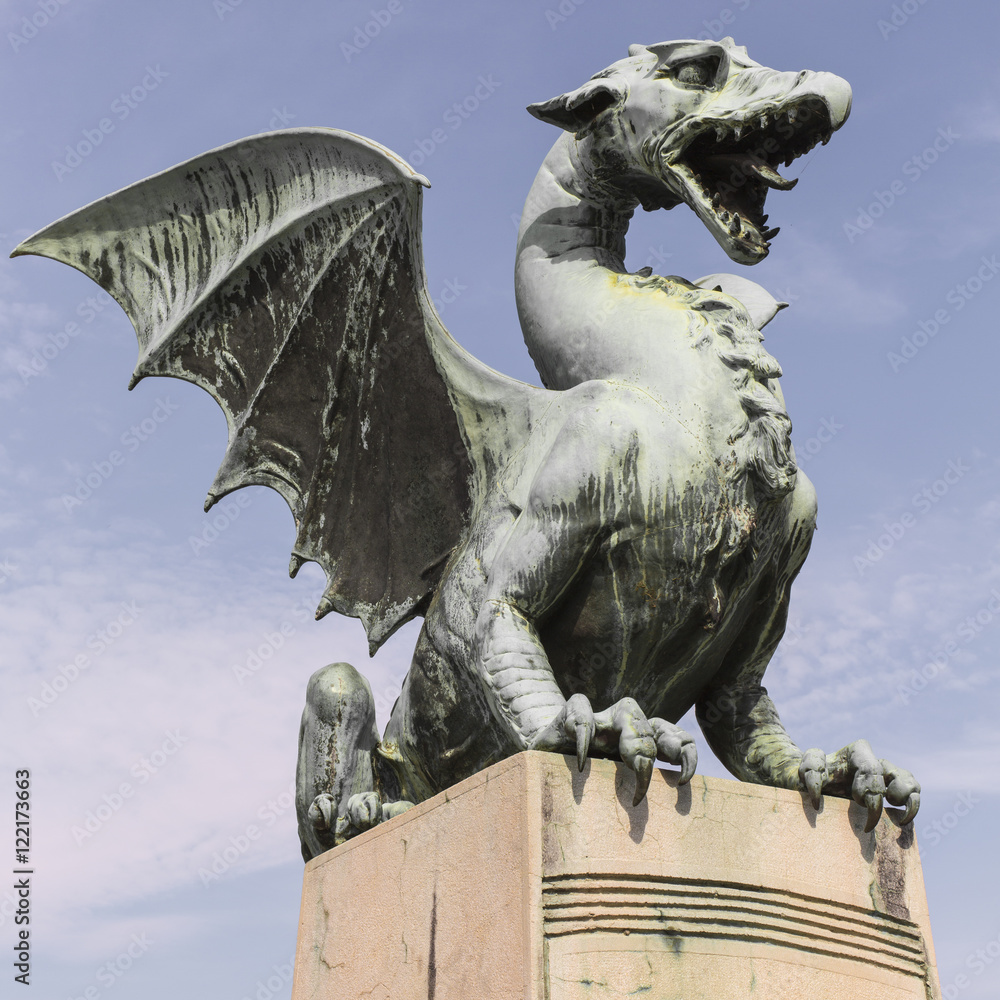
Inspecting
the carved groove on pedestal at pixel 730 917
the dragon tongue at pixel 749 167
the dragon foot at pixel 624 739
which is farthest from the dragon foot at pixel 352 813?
the dragon tongue at pixel 749 167

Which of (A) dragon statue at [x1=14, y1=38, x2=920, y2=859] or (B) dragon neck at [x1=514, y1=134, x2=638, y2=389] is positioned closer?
(A) dragon statue at [x1=14, y1=38, x2=920, y2=859]

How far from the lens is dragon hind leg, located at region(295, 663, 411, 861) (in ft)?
14.0

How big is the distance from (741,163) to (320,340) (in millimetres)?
1899

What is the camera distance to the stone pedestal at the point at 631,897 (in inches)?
121

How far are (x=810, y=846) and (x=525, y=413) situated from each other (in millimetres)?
1785

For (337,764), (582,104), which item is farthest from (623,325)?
(337,764)

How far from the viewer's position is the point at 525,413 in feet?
14.4

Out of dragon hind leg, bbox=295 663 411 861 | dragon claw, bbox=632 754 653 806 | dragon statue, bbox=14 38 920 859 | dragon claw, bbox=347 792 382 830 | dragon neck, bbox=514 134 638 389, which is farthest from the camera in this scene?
dragon neck, bbox=514 134 638 389

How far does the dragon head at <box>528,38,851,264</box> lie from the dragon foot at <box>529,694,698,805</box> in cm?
179

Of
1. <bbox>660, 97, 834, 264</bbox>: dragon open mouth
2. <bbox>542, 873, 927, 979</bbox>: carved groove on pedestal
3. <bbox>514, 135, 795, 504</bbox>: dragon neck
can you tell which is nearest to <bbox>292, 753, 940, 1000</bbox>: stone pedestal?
<bbox>542, 873, 927, 979</bbox>: carved groove on pedestal

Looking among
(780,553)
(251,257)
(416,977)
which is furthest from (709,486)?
(251,257)

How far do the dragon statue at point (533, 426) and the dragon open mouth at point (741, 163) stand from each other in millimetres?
11

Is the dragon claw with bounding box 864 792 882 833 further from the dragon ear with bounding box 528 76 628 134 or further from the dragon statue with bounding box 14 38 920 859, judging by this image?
the dragon ear with bounding box 528 76 628 134

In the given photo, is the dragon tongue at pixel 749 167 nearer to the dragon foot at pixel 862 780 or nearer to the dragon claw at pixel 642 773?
the dragon foot at pixel 862 780
